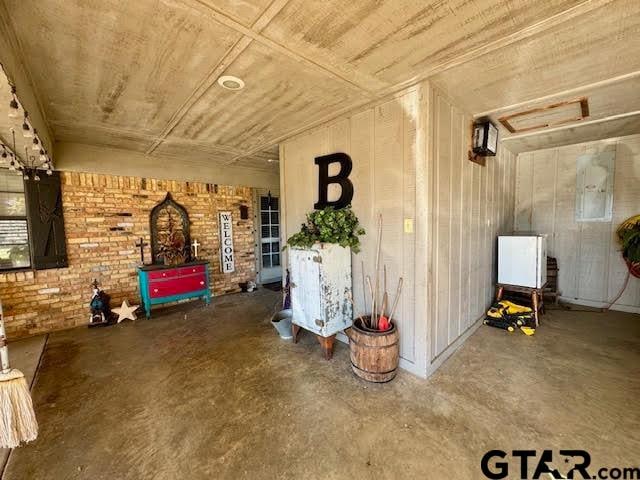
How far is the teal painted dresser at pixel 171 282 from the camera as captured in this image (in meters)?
4.29

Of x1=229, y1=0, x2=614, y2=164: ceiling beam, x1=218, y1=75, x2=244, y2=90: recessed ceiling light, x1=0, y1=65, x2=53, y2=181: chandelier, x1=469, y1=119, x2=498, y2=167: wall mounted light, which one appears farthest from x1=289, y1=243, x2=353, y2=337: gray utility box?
x1=0, y1=65, x2=53, y2=181: chandelier

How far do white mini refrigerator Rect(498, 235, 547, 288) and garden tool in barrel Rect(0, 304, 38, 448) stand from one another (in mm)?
4977

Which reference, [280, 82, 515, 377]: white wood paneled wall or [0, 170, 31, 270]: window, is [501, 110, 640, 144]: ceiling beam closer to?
[280, 82, 515, 377]: white wood paneled wall

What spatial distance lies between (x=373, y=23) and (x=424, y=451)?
275cm

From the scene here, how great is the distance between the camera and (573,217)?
179 inches

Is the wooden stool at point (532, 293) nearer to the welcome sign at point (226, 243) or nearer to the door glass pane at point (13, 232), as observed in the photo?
the welcome sign at point (226, 243)

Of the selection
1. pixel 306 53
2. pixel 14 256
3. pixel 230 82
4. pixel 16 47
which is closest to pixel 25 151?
pixel 14 256

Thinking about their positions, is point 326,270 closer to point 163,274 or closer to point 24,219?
point 163,274

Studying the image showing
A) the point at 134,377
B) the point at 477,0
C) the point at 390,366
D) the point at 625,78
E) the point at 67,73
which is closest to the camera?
the point at 477,0

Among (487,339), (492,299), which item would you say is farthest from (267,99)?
(492,299)

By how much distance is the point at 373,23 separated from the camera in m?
1.68

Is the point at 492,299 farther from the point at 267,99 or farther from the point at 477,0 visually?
the point at 267,99

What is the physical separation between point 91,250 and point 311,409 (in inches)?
166

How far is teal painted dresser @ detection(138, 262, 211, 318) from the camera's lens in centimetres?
429
